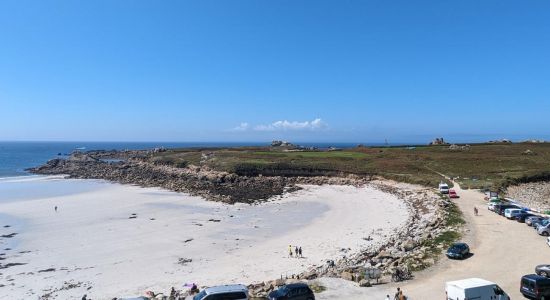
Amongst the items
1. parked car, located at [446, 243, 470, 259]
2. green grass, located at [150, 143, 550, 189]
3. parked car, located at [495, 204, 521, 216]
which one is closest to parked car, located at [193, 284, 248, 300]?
parked car, located at [446, 243, 470, 259]

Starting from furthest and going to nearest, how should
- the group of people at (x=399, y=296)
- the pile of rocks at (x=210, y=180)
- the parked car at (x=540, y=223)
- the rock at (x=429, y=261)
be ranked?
the pile of rocks at (x=210, y=180) → the parked car at (x=540, y=223) → the rock at (x=429, y=261) → the group of people at (x=399, y=296)

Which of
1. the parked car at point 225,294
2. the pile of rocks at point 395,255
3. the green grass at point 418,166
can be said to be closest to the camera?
the parked car at point 225,294

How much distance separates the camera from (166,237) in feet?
143

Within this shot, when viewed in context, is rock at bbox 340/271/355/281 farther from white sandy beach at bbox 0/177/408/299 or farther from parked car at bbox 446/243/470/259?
parked car at bbox 446/243/470/259

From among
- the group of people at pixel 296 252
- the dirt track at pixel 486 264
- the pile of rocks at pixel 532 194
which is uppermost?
the dirt track at pixel 486 264

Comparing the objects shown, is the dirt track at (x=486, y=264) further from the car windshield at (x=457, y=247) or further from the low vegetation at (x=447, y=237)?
the car windshield at (x=457, y=247)

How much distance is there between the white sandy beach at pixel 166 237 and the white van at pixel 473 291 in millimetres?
13621

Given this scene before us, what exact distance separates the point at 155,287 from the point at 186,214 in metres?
26.6

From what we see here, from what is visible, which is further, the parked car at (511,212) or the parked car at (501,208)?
the parked car at (501,208)

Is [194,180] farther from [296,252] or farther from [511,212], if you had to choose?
[511,212]

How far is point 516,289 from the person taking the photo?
23484mm

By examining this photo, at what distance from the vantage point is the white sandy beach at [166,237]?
103 feet

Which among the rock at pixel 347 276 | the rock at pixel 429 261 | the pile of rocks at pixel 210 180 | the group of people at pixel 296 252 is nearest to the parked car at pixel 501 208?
the rock at pixel 429 261

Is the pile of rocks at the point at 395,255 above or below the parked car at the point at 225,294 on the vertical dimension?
below
